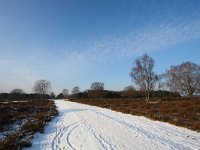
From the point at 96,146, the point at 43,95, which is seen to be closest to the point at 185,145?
the point at 96,146

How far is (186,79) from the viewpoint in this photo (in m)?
68.1

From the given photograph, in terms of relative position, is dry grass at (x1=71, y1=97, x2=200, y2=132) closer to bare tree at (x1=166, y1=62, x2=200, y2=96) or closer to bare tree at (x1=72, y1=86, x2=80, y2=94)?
bare tree at (x1=166, y1=62, x2=200, y2=96)

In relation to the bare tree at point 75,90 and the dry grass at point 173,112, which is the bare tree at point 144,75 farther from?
the bare tree at point 75,90

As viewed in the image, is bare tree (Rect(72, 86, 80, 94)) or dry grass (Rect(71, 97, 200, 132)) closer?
dry grass (Rect(71, 97, 200, 132))

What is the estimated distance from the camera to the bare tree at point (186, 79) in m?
67.4

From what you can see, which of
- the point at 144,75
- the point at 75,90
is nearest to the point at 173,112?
the point at 144,75

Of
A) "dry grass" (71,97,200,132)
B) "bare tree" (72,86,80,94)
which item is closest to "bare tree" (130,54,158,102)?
"dry grass" (71,97,200,132)

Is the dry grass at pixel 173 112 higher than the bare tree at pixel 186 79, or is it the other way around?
the bare tree at pixel 186 79

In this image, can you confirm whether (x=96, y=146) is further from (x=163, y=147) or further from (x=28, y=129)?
(x=28, y=129)

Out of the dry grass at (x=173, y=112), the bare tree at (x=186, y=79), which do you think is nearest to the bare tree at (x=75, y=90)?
the bare tree at (x=186, y=79)

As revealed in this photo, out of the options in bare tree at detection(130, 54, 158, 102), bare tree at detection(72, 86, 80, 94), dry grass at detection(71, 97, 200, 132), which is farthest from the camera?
bare tree at detection(72, 86, 80, 94)

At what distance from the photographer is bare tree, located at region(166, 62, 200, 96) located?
221ft

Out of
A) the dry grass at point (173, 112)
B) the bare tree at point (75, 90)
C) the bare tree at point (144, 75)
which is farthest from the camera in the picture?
the bare tree at point (75, 90)

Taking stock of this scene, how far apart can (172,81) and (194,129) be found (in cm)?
6165
